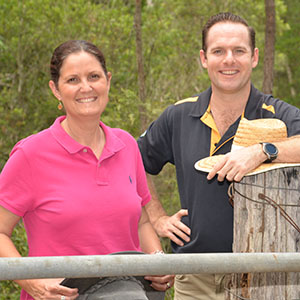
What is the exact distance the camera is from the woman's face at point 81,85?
9.72ft

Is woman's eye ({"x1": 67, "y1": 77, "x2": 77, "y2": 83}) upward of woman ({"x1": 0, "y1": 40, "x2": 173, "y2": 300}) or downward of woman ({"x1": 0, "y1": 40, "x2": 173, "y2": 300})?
upward

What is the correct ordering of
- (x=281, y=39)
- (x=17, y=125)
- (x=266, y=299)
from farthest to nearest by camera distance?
(x=281, y=39) < (x=17, y=125) < (x=266, y=299)

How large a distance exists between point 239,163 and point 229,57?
995mm

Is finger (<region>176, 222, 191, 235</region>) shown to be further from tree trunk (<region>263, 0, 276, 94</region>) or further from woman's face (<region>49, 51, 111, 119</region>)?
tree trunk (<region>263, 0, 276, 94</region>)

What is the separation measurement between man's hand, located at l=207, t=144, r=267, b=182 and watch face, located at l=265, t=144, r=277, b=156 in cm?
4

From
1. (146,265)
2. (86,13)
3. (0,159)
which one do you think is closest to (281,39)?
(86,13)

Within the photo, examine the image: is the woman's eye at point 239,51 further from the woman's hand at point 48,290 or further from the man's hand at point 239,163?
the woman's hand at point 48,290

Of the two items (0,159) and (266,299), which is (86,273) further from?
(0,159)

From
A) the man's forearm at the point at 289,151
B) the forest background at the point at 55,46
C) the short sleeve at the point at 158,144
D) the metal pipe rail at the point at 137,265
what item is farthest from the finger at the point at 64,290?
the forest background at the point at 55,46

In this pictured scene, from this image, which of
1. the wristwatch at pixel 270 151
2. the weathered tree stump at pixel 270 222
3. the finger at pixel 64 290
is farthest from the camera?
the wristwatch at pixel 270 151

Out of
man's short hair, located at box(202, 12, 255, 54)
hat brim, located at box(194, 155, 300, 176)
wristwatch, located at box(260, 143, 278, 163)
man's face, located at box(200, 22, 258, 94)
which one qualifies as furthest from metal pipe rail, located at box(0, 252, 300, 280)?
man's short hair, located at box(202, 12, 255, 54)

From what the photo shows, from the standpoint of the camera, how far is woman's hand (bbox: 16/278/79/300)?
2439 millimetres

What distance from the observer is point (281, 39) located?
34.8 m

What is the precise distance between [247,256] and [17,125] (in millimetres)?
13513
